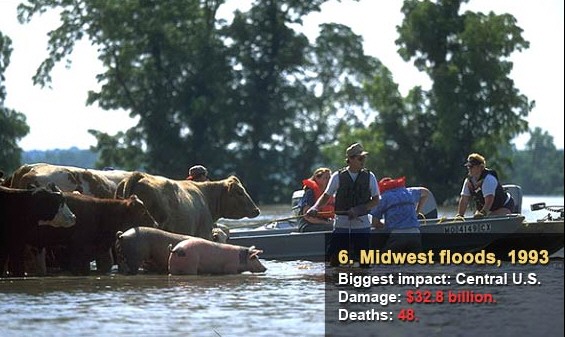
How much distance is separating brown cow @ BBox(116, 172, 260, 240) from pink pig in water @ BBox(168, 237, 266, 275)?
6.41 ft

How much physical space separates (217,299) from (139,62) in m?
59.7

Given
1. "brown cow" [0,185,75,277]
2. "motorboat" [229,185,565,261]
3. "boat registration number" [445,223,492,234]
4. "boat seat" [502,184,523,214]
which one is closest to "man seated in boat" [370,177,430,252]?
"motorboat" [229,185,565,261]

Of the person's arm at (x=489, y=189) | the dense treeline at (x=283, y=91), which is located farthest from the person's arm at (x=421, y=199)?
the dense treeline at (x=283, y=91)

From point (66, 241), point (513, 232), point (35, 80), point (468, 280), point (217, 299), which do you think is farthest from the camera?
point (35, 80)

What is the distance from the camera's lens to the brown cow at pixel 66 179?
20.2m

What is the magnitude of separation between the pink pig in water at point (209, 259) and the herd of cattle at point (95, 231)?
0.01m

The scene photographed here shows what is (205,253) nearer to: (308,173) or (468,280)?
(468,280)

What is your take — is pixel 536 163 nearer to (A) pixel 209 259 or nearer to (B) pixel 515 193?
(B) pixel 515 193

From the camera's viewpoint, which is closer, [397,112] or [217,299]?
[217,299]

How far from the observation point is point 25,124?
236 ft

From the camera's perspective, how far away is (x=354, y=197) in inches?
681

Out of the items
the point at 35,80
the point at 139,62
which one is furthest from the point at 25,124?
the point at 139,62

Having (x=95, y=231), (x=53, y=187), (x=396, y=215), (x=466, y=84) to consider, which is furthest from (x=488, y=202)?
(x=466, y=84)

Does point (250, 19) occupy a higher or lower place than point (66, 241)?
higher
